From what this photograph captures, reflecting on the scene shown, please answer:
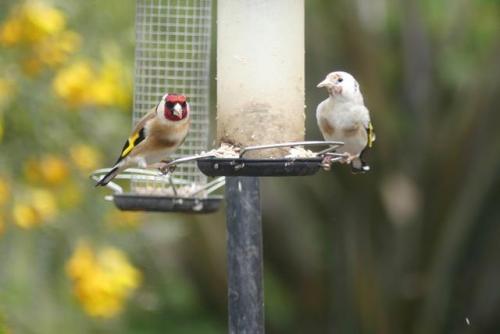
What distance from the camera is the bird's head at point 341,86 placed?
5.08 m

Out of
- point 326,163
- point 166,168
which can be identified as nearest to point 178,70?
point 166,168

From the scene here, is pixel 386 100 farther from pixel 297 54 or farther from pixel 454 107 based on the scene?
pixel 297 54

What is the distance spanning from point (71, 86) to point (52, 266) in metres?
1.32

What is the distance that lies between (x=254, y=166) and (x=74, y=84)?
1.88 m

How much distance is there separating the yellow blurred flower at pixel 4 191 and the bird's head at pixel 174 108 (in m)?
0.97

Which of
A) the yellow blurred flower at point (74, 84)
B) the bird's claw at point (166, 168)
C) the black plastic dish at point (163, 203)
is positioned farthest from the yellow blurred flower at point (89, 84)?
the bird's claw at point (166, 168)

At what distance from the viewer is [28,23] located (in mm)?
5574

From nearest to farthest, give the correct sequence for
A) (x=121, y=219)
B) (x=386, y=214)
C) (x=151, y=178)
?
(x=151, y=178)
(x=121, y=219)
(x=386, y=214)

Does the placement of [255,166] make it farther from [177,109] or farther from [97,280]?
[97,280]

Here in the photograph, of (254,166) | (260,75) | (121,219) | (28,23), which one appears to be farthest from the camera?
(121,219)

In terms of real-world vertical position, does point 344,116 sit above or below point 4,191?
above

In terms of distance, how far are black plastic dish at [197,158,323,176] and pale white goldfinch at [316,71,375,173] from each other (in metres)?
0.72

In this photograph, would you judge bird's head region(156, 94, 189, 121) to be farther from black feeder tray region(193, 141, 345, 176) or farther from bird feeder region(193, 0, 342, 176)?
black feeder tray region(193, 141, 345, 176)

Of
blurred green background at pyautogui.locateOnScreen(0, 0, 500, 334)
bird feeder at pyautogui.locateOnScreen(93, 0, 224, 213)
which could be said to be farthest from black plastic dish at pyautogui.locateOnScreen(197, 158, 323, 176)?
blurred green background at pyautogui.locateOnScreen(0, 0, 500, 334)
